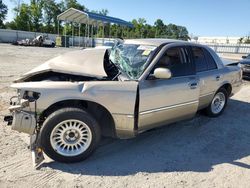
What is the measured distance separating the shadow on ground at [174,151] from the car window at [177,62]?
120 cm

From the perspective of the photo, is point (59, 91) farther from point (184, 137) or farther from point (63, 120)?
point (184, 137)

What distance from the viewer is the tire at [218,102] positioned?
5871 mm

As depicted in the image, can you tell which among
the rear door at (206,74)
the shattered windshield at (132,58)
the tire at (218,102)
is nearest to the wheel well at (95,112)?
the shattered windshield at (132,58)

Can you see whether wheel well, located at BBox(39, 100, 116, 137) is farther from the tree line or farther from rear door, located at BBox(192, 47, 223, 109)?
the tree line

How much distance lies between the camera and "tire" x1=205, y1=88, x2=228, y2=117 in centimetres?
587

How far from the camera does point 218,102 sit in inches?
241

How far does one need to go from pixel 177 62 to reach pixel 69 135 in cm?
227

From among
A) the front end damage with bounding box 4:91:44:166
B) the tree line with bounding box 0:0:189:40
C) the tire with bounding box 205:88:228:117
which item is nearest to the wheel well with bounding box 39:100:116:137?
the front end damage with bounding box 4:91:44:166

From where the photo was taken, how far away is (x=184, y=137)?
188 inches

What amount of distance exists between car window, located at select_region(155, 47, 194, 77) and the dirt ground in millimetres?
1213

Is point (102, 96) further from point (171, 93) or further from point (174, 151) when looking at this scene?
point (174, 151)

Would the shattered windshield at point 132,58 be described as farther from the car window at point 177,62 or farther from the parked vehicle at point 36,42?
the parked vehicle at point 36,42

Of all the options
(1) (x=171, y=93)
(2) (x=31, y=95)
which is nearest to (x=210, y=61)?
(1) (x=171, y=93)

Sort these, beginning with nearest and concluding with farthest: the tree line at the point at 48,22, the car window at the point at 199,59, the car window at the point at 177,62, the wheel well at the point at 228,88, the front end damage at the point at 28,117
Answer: the front end damage at the point at 28,117, the car window at the point at 177,62, the car window at the point at 199,59, the wheel well at the point at 228,88, the tree line at the point at 48,22
